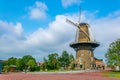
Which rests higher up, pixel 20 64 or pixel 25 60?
pixel 25 60

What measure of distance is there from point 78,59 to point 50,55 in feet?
41.1

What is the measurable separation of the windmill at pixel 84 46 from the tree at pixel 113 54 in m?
18.5

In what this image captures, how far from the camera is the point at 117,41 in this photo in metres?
69.8

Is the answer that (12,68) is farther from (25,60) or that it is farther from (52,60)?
(52,60)

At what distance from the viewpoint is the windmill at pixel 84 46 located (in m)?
88.6

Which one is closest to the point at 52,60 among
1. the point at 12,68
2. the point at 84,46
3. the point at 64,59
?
the point at 64,59

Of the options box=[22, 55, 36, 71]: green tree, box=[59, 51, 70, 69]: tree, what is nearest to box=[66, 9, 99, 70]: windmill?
box=[59, 51, 70, 69]: tree

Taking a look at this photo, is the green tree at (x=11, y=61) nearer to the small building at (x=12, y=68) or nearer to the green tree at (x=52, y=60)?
the small building at (x=12, y=68)

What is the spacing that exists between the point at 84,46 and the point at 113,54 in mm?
22360

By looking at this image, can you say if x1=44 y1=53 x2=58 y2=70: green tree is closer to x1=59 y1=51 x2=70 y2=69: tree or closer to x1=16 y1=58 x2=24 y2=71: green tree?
x1=59 y1=51 x2=70 y2=69: tree

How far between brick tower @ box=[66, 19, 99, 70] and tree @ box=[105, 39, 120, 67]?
60.7 feet

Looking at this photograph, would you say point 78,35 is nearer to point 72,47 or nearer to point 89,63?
point 72,47

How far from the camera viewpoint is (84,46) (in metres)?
88.8

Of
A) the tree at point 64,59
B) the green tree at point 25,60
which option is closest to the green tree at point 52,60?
the tree at point 64,59
